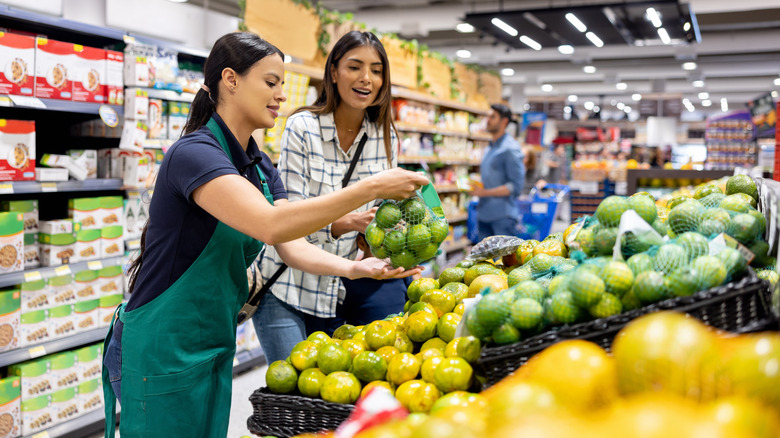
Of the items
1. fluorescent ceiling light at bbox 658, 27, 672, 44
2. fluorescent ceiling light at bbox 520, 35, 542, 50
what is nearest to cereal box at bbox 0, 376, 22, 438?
fluorescent ceiling light at bbox 520, 35, 542, 50

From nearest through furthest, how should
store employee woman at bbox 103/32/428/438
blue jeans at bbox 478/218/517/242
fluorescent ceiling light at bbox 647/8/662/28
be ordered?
store employee woman at bbox 103/32/428/438 < blue jeans at bbox 478/218/517/242 < fluorescent ceiling light at bbox 647/8/662/28

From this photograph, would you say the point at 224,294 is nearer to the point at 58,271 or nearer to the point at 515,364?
the point at 515,364

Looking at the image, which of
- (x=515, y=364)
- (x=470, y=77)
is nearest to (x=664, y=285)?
(x=515, y=364)

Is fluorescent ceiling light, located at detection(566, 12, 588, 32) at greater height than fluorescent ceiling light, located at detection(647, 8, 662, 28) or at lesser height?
lesser

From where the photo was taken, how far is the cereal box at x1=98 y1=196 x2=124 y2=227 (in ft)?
11.3

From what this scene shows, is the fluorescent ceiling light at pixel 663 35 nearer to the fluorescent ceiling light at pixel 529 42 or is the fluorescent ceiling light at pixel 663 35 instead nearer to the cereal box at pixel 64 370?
the fluorescent ceiling light at pixel 529 42

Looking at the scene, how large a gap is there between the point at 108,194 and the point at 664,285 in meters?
3.48

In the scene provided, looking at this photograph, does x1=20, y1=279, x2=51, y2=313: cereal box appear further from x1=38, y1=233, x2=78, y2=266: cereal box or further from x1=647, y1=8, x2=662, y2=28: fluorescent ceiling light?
x1=647, y1=8, x2=662, y2=28: fluorescent ceiling light

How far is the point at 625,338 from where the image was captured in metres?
0.86

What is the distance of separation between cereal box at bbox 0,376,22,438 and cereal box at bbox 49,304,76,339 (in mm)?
302

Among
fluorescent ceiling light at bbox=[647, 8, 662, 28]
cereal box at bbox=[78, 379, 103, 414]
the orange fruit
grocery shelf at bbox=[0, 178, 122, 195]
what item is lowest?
cereal box at bbox=[78, 379, 103, 414]

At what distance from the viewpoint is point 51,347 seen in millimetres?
3219

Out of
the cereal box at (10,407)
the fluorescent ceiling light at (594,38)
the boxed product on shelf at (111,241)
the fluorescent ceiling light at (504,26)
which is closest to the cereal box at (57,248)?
the boxed product on shelf at (111,241)

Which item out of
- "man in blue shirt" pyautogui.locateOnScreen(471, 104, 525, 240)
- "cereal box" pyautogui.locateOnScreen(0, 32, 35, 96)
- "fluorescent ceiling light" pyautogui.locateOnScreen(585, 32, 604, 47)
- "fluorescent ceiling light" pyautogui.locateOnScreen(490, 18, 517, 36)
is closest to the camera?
"cereal box" pyautogui.locateOnScreen(0, 32, 35, 96)
